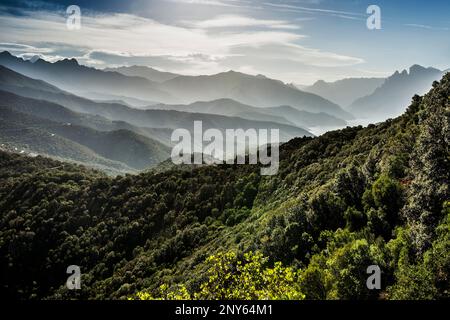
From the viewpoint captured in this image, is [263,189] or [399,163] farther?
[263,189]

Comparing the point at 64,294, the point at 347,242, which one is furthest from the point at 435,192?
the point at 64,294

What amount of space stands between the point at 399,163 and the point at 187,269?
43979mm

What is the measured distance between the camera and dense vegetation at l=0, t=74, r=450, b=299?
3200 cm

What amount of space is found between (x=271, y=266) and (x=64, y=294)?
7596cm

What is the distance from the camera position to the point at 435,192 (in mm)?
36844

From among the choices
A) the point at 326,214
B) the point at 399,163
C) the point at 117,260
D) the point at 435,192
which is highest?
the point at 399,163

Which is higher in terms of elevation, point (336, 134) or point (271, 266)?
point (336, 134)

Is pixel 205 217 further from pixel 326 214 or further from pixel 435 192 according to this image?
pixel 435 192

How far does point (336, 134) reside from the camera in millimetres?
102000

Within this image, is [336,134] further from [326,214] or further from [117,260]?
[117,260]

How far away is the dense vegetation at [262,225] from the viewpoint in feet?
105

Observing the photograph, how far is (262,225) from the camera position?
62.5 m
